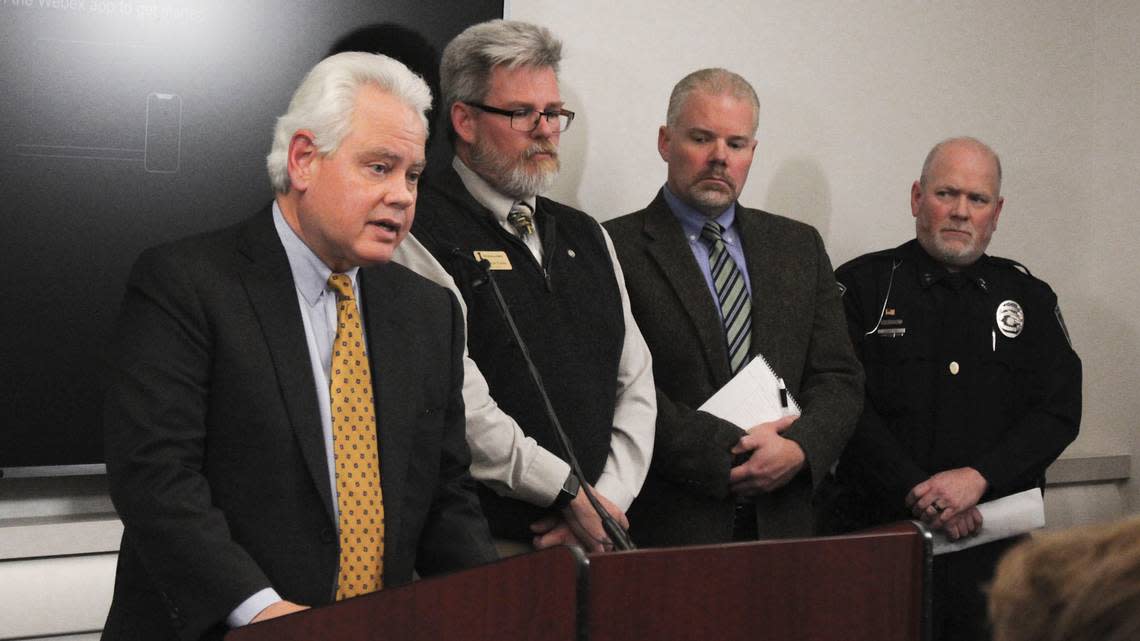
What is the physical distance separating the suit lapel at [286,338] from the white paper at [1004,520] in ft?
6.65

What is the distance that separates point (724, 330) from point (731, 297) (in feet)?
0.30

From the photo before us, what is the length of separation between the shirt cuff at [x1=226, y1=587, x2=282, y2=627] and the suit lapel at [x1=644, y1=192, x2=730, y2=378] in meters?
1.51

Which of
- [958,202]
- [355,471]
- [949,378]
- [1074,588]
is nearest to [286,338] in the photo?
[355,471]

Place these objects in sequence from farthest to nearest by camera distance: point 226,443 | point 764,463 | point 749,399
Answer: point 749,399 < point 764,463 < point 226,443

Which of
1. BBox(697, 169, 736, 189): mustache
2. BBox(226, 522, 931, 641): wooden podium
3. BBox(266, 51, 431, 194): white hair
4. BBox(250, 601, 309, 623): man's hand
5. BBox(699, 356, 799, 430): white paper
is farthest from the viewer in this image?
BBox(697, 169, 736, 189): mustache

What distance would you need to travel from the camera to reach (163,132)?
2.89 metres

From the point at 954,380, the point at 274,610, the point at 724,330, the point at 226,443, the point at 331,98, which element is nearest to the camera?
the point at 274,610

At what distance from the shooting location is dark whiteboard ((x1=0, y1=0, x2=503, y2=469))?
9.00ft

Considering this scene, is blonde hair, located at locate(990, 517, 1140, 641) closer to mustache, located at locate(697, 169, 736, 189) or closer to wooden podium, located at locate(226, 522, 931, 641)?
wooden podium, located at locate(226, 522, 931, 641)

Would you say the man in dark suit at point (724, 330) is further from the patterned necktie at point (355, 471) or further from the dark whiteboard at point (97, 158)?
the patterned necktie at point (355, 471)

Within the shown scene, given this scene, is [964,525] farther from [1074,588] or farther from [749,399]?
[1074,588]

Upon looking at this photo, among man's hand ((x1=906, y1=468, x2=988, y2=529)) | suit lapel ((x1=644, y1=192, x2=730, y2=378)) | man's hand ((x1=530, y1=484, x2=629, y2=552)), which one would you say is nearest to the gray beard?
suit lapel ((x1=644, y1=192, x2=730, y2=378))

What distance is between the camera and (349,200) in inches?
81.7

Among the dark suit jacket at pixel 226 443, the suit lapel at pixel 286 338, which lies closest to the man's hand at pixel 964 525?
the dark suit jacket at pixel 226 443
